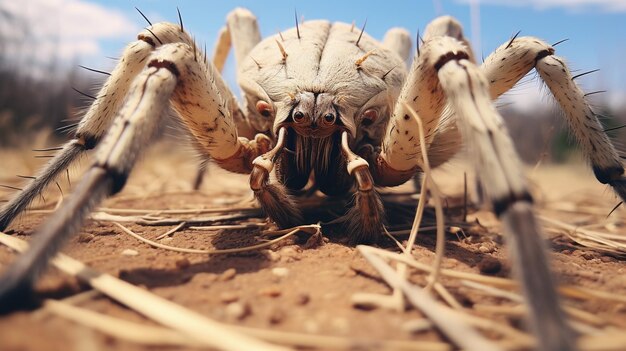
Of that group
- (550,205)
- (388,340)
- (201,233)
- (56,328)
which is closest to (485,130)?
(388,340)

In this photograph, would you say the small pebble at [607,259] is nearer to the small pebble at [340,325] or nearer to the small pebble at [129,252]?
the small pebble at [340,325]

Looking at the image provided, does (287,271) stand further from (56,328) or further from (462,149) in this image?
(462,149)

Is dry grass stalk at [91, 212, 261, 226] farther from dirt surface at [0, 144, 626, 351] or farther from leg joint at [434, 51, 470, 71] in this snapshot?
leg joint at [434, 51, 470, 71]

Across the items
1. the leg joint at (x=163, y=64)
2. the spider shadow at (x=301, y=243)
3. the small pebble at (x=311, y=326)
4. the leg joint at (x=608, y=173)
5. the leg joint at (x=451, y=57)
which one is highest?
the leg joint at (x=451, y=57)

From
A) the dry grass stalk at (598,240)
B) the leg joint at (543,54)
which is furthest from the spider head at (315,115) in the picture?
the dry grass stalk at (598,240)

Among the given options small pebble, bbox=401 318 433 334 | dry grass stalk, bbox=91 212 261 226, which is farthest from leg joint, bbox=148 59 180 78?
small pebble, bbox=401 318 433 334
